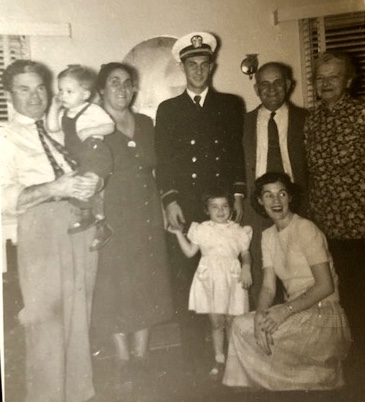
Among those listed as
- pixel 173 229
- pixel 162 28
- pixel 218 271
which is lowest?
pixel 218 271

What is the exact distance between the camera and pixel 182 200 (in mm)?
1279

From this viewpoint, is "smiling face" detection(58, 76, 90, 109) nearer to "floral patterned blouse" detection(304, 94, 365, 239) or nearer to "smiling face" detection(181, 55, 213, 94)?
"smiling face" detection(181, 55, 213, 94)

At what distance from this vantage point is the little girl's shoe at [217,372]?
1.26m

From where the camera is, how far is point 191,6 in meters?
1.30

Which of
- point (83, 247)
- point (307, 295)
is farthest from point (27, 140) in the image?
point (307, 295)

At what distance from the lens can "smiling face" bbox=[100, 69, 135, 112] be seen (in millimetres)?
1270

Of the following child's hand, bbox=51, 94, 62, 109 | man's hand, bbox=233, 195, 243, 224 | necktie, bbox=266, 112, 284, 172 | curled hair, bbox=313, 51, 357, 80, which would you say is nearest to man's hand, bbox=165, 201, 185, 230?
man's hand, bbox=233, 195, 243, 224

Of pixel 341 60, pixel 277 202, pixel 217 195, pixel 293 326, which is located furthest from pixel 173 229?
pixel 341 60

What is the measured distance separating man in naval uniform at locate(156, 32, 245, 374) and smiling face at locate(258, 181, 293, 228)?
6cm

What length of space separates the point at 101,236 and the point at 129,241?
0.06 m

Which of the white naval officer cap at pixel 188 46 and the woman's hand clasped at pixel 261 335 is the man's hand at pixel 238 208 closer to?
the woman's hand clasped at pixel 261 335

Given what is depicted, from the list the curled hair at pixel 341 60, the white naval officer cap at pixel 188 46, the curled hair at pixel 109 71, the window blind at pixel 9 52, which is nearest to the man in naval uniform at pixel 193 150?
the white naval officer cap at pixel 188 46

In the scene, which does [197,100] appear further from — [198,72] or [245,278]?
[245,278]

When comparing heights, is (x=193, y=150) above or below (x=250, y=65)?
below
